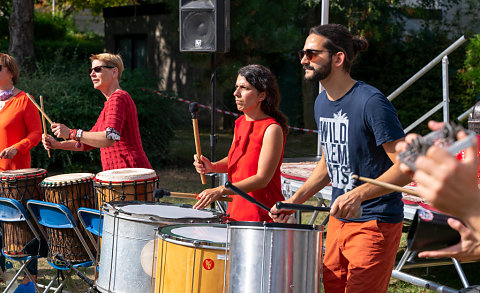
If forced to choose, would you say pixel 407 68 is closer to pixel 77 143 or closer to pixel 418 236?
pixel 77 143

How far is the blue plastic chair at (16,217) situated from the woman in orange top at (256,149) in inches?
61.5

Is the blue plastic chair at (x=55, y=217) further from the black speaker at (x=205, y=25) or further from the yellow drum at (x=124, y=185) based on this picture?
the black speaker at (x=205, y=25)

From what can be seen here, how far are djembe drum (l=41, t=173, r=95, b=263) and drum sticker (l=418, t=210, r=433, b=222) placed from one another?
306cm

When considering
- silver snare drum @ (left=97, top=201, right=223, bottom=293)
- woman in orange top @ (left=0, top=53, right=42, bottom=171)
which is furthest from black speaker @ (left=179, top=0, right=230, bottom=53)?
silver snare drum @ (left=97, top=201, right=223, bottom=293)

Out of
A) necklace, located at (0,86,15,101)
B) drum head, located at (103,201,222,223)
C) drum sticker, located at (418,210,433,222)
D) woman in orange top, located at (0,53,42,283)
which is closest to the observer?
drum sticker, located at (418,210,433,222)

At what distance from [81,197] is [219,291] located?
1687 millimetres

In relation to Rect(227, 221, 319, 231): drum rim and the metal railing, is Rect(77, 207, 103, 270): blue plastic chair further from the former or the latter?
the metal railing

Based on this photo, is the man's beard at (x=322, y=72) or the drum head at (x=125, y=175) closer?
the man's beard at (x=322, y=72)

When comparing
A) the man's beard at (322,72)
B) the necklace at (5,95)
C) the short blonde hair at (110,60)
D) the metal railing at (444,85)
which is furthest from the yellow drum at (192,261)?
the metal railing at (444,85)

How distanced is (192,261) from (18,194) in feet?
6.86

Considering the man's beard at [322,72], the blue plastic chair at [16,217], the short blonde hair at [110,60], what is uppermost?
the short blonde hair at [110,60]

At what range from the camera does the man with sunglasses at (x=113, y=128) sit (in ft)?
13.5

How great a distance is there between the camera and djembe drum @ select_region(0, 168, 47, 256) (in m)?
4.64

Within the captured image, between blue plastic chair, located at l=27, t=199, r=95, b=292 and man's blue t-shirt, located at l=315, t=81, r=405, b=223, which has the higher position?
man's blue t-shirt, located at l=315, t=81, r=405, b=223
